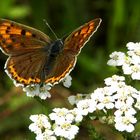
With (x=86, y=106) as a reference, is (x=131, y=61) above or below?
above

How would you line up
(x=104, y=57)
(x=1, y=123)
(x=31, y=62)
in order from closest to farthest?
1. (x=31, y=62)
2. (x=1, y=123)
3. (x=104, y=57)

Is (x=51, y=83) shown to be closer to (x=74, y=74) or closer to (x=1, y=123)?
(x=1, y=123)

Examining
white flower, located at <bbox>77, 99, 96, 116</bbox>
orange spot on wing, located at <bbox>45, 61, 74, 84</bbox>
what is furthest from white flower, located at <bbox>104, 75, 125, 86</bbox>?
orange spot on wing, located at <bbox>45, 61, 74, 84</bbox>

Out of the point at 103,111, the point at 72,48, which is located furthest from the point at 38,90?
the point at 103,111

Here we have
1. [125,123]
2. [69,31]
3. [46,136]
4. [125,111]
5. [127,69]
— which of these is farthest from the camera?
[69,31]

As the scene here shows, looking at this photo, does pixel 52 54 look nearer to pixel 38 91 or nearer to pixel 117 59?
pixel 38 91

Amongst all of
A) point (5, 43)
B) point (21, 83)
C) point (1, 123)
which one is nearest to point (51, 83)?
point (21, 83)
